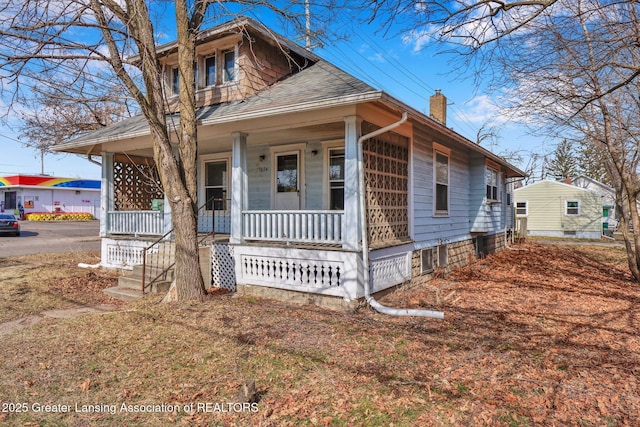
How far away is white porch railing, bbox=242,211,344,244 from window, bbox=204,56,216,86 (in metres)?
4.56

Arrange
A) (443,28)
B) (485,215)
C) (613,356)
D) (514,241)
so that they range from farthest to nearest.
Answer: (514,241) < (485,215) < (443,28) < (613,356)

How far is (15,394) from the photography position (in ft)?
12.1

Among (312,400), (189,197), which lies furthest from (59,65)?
(312,400)

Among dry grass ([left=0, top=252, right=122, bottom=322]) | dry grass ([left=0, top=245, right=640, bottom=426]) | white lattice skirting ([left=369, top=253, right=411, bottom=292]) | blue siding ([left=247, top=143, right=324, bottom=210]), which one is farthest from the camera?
blue siding ([left=247, top=143, right=324, bottom=210])

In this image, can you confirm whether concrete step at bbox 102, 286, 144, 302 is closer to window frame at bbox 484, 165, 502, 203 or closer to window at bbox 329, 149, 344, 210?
window at bbox 329, 149, 344, 210

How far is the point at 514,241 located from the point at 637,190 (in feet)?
36.5

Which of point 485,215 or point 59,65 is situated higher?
point 59,65

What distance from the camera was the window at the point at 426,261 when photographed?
356 inches

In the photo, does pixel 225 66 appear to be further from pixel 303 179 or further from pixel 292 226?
pixel 292 226

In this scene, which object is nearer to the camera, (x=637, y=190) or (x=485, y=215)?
(x=637, y=190)

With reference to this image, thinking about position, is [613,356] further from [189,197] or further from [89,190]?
[89,190]

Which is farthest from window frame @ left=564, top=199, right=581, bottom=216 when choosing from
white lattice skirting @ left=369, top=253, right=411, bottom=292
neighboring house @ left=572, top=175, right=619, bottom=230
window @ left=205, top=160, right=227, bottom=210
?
window @ left=205, top=160, right=227, bottom=210

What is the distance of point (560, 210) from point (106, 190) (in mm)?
26831

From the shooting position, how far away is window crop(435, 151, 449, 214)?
32.5 feet
